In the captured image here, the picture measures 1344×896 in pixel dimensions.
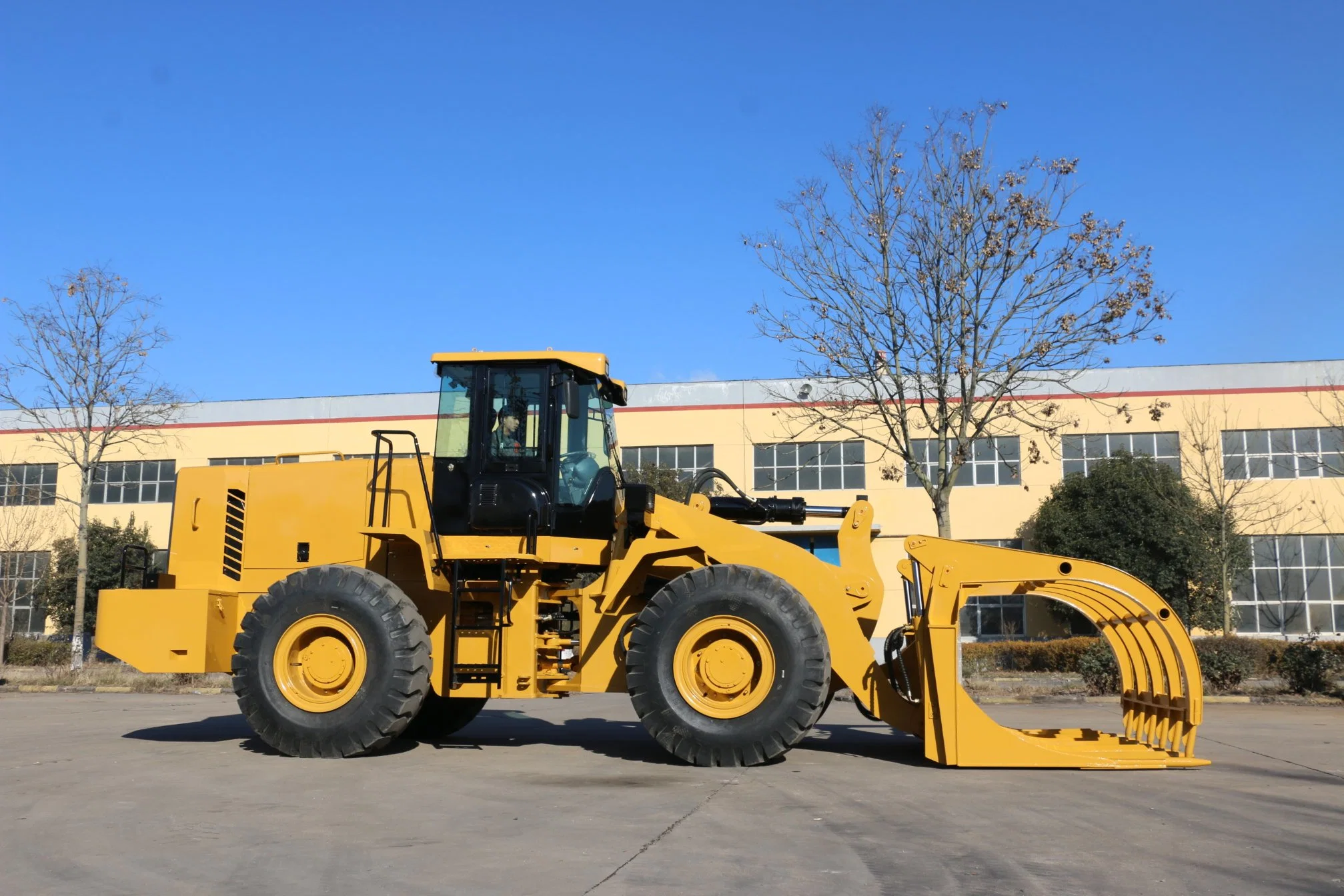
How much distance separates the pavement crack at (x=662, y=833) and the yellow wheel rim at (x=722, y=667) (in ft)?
2.71

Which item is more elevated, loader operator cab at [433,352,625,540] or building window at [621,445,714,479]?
building window at [621,445,714,479]

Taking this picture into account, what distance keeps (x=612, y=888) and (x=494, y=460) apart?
18.0 ft

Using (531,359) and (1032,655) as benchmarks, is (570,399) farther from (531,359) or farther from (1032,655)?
(1032,655)

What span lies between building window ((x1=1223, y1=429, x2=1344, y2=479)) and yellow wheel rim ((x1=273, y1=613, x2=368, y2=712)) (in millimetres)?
29158

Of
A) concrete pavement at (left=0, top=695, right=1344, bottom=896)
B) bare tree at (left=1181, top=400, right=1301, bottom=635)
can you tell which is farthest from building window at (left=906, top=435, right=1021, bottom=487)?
concrete pavement at (left=0, top=695, right=1344, bottom=896)

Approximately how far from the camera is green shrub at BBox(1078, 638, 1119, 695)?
1847 cm

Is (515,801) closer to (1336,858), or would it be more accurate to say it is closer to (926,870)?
(926,870)

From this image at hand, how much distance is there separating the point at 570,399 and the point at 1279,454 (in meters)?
28.9

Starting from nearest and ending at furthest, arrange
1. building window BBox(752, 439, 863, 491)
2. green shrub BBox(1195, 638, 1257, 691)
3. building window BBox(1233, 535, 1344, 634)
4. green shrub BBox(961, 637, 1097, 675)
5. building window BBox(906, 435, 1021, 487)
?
green shrub BBox(1195, 638, 1257, 691)
green shrub BBox(961, 637, 1097, 675)
building window BBox(1233, 535, 1344, 634)
building window BBox(906, 435, 1021, 487)
building window BBox(752, 439, 863, 491)

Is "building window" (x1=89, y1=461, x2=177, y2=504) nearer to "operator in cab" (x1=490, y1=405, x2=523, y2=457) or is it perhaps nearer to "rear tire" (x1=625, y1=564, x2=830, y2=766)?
"operator in cab" (x1=490, y1=405, x2=523, y2=457)

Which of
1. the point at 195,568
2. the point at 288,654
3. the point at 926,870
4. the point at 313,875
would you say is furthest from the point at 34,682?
the point at 926,870

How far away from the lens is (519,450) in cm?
1026

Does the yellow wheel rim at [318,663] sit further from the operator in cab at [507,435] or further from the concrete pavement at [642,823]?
the operator in cab at [507,435]

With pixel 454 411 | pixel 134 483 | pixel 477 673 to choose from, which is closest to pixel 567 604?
pixel 477 673
